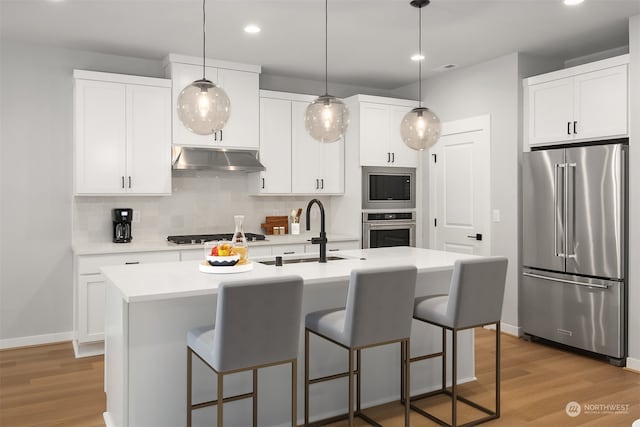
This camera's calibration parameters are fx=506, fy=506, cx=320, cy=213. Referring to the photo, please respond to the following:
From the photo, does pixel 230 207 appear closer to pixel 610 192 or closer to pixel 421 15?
pixel 421 15

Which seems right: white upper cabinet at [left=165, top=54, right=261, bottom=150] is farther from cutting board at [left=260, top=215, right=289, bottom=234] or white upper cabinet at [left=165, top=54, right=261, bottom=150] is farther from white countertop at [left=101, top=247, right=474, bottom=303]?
white countertop at [left=101, top=247, right=474, bottom=303]

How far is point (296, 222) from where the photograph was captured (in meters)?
5.46

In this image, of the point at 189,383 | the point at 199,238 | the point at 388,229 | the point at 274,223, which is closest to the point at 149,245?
the point at 199,238

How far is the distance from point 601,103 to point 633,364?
206 centimetres

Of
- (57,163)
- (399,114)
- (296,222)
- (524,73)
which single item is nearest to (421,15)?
(524,73)

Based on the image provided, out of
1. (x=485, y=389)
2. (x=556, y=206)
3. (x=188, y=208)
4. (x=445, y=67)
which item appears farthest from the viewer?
(x=445, y=67)

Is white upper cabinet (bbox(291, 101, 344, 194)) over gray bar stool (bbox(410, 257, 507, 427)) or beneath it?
over

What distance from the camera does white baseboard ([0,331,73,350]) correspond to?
443 cm

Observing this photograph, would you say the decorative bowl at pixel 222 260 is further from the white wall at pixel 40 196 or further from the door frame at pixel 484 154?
the door frame at pixel 484 154

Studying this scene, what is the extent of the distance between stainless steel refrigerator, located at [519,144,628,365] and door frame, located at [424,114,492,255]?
479 mm

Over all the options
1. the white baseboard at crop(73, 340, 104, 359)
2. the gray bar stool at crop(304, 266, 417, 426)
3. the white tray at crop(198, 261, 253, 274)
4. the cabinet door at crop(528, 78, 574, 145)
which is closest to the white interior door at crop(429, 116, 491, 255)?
the cabinet door at crop(528, 78, 574, 145)

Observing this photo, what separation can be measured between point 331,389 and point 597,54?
158 inches

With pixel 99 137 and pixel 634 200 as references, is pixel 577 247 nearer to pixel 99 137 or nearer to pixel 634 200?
pixel 634 200

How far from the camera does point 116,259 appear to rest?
428 centimetres
